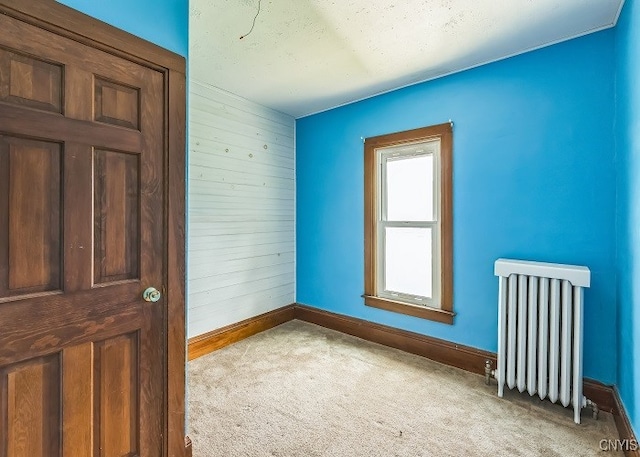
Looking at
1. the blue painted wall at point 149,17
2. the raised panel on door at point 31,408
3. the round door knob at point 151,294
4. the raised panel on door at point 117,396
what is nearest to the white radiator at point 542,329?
the round door knob at point 151,294

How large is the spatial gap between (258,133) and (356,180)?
1.22 meters

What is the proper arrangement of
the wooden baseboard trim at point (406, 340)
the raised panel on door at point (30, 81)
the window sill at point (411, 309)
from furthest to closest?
the window sill at point (411, 309) < the wooden baseboard trim at point (406, 340) < the raised panel on door at point (30, 81)

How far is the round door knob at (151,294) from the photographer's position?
1.46m

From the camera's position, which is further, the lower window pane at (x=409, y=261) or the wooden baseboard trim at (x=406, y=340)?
the lower window pane at (x=409, y=261)

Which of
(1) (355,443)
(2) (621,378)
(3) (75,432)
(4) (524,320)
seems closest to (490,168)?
(4) (524,320)

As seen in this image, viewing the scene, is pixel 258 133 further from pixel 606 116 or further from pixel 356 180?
pixel 606 116

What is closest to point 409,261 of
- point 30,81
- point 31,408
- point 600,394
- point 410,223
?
point 410,223

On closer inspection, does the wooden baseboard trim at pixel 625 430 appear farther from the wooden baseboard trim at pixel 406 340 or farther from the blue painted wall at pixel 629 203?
the wooden baseboard trim at pixel 406 340

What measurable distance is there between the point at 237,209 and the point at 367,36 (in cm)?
201

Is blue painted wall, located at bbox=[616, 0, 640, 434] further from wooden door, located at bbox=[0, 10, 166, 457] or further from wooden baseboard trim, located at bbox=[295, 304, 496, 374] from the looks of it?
wooden door, located at bbox=[0, 10, 166, 457]

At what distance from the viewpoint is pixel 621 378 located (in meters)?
1.91

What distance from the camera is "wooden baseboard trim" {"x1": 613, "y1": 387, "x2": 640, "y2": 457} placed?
158cm

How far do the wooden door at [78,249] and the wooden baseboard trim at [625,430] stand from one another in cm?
238

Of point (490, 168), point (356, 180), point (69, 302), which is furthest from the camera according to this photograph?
point (356, 180)
